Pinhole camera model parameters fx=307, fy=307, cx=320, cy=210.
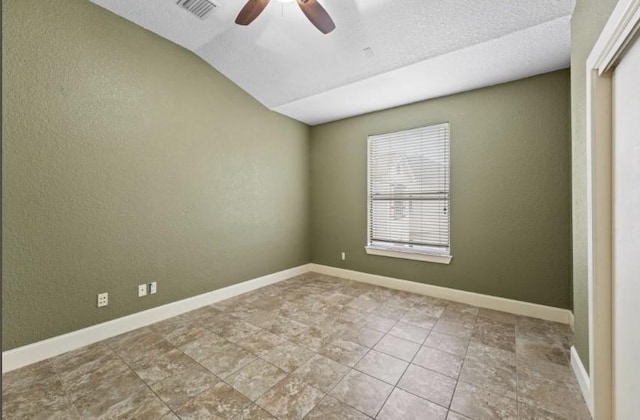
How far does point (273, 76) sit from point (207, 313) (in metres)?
2.78

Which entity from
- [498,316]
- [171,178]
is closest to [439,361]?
[498,316]

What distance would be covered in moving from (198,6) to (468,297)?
4.05 meters

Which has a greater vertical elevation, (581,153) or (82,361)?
(581,153)

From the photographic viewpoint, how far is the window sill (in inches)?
146

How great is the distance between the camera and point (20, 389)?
2117 mm

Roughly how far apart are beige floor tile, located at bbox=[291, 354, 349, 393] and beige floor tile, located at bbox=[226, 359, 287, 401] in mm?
147

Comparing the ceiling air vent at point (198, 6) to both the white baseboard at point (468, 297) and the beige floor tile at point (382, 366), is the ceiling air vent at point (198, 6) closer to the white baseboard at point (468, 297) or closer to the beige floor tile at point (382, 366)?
the beige floor tile at point (382, 366)

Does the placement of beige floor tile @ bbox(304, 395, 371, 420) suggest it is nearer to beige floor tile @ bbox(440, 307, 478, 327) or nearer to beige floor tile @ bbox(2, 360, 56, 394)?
beige floor tile @ bbox(440, 307, 478, 327)

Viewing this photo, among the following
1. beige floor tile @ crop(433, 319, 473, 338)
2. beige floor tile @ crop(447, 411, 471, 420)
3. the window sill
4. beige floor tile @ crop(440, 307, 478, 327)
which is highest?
the window sill

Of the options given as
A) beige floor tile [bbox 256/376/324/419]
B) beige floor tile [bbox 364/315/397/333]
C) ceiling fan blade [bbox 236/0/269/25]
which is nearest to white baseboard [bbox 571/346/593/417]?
beige floor tile [bbox 364/315/397/333]

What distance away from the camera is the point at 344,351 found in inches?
101

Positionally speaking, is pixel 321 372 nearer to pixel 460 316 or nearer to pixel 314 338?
pixel 314 338

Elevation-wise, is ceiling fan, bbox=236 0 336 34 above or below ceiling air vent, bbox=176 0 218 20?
below

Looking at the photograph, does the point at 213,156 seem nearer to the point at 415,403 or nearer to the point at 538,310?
the point at 415,403
